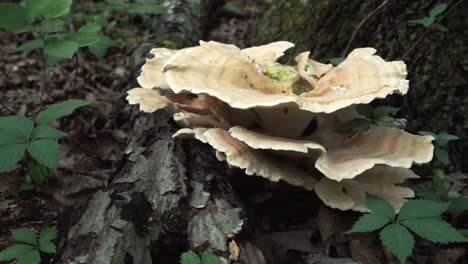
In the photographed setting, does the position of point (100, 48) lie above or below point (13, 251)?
below

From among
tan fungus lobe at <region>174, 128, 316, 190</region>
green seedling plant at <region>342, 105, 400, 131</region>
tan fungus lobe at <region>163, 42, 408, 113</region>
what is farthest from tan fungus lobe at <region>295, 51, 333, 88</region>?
tan fungus lobe at <region>174, 128, 316, 190</region>

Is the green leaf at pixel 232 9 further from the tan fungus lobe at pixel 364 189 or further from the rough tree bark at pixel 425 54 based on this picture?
the tan fungus lobe at pixel 364 189

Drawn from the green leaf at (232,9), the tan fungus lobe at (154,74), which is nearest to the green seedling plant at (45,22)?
the tan fungus lobe at (154,74)

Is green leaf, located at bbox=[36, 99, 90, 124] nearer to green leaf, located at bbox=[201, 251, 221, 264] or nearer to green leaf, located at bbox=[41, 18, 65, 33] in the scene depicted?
green leaf, located at bbox=[41, 18, 65, 33]

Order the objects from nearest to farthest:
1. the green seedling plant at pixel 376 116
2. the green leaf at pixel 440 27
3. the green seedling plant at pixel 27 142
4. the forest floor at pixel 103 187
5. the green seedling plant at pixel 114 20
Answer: the green seedling plant at pixel 27 142 < the forest floor at pixel 103 187 < the green seedling plant at pixel 376 116 < the green leaf at pixel 440 27 < the green seedling plant at pixel 114 20

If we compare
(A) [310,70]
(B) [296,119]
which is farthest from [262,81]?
(A) [310,70]

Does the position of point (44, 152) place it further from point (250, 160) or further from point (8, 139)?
point (250, 160)
